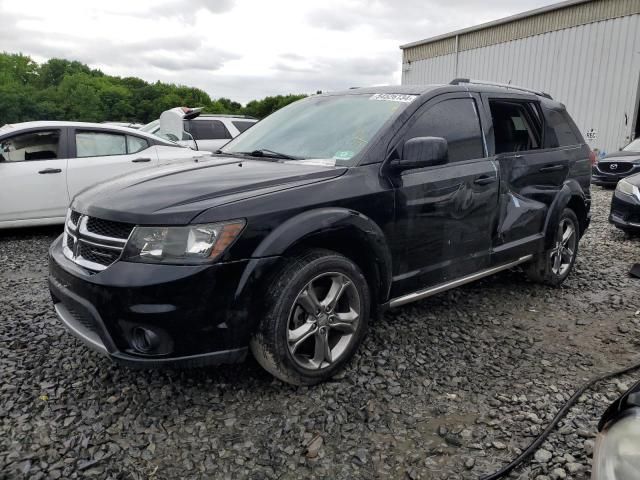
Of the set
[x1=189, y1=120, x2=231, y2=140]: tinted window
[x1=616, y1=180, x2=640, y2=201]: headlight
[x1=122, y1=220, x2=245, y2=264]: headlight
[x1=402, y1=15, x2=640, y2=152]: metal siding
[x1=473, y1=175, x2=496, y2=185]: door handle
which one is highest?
[x1=402, y1=15, x2=640, y2=152]: metal siding

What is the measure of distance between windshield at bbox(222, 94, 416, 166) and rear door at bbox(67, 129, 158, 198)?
116 inches

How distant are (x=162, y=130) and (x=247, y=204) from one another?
26.2 feet

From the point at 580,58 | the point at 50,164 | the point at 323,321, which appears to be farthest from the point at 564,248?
the point at 580,58

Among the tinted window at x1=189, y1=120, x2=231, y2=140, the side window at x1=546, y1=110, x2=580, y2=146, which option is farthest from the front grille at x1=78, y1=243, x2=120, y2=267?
the tinted window at x1=189, y1=120, x2=231, y2=140

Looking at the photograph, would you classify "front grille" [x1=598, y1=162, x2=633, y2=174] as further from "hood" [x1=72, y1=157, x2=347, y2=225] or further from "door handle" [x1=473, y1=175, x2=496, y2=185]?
"hood" [x1=72, y1=157, x2=347, y2=225]

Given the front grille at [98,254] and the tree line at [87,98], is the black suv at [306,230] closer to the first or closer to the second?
the front grille at [98,254]

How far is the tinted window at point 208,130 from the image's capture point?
1039 cm

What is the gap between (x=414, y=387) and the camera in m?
A: 2.90

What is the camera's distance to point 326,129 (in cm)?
342

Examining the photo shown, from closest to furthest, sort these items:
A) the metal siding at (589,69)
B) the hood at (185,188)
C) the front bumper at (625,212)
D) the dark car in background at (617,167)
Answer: the hood at (185,188) → the front bumper at (625,212) → the dark car in background at (617,167) → the metal siding at (589,69)

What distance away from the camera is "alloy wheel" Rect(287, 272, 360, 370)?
2.71m

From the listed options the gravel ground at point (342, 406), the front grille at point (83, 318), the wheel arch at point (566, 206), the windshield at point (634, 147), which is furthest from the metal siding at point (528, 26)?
the front grille at point (83, 318)

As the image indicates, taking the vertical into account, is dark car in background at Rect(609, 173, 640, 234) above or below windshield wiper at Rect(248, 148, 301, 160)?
below

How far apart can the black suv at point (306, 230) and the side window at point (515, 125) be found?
18 mm
